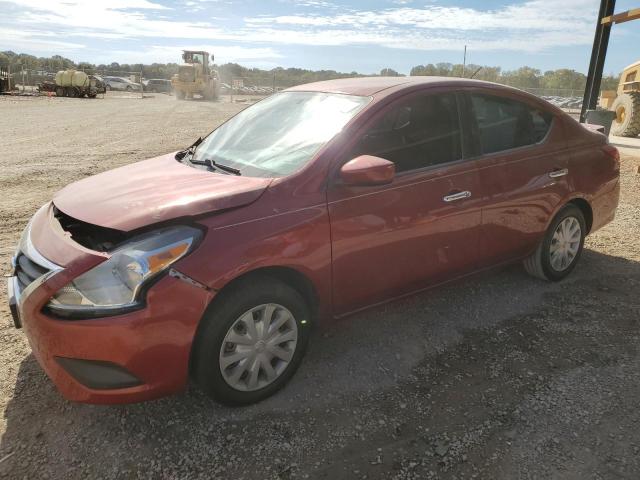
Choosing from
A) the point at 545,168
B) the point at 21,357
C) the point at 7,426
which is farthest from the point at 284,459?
the point at 545,168

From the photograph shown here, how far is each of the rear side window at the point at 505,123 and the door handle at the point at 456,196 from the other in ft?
1.20

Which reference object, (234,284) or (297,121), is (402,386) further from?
(297,121)

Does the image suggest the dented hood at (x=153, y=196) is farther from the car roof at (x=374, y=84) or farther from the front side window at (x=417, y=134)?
the car roof at (x=374, y=84)

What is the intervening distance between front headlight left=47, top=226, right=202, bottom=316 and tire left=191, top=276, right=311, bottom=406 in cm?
34

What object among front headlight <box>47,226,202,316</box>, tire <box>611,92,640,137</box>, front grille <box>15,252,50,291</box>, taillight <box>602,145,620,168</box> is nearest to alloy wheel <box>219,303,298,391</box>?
front headlight <box>47,226,202,316</box>

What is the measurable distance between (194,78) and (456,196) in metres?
31.7

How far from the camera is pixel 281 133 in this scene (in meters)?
3.16

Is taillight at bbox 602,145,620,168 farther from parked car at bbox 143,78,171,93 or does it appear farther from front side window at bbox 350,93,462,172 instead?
parked car at bbox 143,78,171,93

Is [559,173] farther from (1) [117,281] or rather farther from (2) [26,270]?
(2) [26,270]

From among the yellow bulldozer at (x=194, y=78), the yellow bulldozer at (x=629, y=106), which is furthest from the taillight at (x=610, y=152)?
the yellow bulldozer at (x=194, y=78)

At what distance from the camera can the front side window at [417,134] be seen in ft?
9.85

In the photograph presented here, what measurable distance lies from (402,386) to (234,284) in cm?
118

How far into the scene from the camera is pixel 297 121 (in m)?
3.19

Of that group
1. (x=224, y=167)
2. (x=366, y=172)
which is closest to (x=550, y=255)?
(x=366, y=172)
